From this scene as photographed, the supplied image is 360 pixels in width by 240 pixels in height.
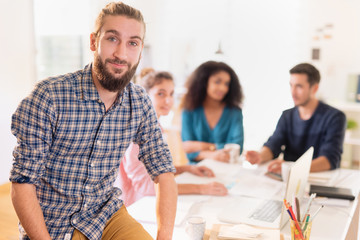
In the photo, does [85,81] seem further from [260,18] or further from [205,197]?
[260,18]

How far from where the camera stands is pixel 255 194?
1.82 meters

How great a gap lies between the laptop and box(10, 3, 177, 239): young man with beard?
0.93 ft

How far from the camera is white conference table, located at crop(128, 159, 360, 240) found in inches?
57.3

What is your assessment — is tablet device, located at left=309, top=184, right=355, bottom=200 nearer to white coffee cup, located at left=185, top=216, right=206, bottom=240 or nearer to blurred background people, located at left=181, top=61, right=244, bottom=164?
white coffee cup, located at left=185, top=216, right=206, bottom=240

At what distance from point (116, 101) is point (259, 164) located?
1.28 metres

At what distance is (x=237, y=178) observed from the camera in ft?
6.75

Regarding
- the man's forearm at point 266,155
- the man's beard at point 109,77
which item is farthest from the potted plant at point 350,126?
the man's beard at point 109,77

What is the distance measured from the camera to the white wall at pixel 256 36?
491cm

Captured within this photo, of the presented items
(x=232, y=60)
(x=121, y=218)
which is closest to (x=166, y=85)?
(x=121, y=218)

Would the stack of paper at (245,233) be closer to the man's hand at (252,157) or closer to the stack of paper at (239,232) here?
the stack of paper at (239,232)

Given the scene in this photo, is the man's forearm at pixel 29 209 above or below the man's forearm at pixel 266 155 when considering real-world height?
above

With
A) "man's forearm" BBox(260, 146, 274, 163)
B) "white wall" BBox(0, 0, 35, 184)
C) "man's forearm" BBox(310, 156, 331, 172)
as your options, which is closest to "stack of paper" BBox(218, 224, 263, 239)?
"man's forearm" BBox(310, 156, 331, 172)

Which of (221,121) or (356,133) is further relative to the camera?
(356,133)

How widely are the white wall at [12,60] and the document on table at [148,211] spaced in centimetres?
270
